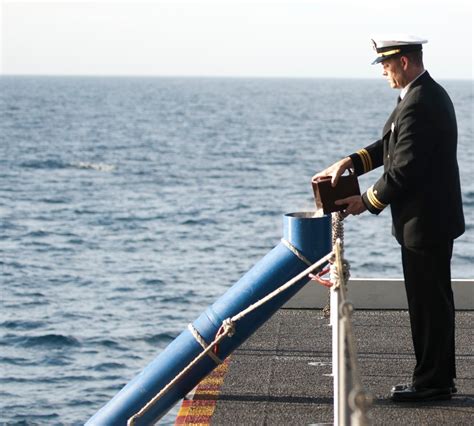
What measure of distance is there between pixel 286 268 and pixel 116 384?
10407 mm

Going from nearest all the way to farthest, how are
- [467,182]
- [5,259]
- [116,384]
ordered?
[116,384]
[5,259]
[467,182]

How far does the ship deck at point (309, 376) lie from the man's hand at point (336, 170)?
1.28 m

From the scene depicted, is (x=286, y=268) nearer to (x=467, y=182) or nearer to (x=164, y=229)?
(x=164, y=229)

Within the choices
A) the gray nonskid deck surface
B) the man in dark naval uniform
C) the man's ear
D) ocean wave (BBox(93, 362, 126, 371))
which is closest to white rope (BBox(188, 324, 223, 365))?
the gray nonskid deck surface

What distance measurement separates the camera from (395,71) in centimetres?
675

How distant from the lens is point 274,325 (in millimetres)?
8969

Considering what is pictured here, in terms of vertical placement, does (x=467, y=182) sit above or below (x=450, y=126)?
below

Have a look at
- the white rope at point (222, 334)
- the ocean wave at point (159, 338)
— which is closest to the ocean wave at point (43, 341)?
the ocean wave at point (159, 338)

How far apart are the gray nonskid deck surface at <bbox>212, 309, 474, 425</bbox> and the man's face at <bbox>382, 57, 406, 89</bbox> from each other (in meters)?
1.77

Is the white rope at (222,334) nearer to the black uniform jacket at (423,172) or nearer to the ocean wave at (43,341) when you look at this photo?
the black uniform jacket at (423,172)

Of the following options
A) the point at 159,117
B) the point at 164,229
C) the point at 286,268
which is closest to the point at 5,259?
the point at 164,229

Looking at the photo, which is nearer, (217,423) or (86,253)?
(217,423)

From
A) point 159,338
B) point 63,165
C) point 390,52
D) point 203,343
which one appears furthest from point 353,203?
point 63,165

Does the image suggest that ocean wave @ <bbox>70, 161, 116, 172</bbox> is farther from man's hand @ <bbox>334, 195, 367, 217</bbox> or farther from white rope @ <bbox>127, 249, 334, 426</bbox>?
man's hand @ <bbox>334, 195, 367, 217</bbox>
